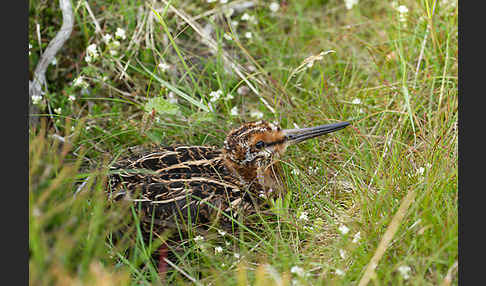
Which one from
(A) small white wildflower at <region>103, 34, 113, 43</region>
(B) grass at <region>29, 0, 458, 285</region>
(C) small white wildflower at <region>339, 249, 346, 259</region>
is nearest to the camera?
(B) grass at <region>29, 0, 458, 285</region>

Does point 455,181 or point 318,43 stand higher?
point 318,43

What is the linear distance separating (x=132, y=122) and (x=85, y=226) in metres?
1.96

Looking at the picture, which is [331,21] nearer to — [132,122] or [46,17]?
[132,122]

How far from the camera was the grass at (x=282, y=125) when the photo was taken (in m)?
2.95

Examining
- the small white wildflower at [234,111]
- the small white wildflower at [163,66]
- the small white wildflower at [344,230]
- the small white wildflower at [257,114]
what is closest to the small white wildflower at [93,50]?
the small white wildflower at [163,66]

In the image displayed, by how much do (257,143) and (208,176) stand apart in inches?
17.0

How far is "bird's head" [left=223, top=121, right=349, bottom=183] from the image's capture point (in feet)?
12.8

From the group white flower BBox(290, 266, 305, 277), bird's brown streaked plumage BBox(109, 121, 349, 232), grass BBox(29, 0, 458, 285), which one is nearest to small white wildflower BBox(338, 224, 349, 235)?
grass BBox(29, 0, 458, 285)

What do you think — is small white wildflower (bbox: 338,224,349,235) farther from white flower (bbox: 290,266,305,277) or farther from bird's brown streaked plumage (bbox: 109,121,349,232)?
bird's brown streaked plumage (bbox: 109,121,349,232)

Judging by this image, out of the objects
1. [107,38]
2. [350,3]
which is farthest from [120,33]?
→ [350,3]

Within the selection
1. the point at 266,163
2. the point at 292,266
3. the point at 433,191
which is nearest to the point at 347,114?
the point at 266,163

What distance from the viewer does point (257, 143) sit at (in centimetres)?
394

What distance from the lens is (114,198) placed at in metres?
3.65

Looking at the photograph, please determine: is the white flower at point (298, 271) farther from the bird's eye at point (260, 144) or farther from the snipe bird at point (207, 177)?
the bird's eye at point (260, 144)
